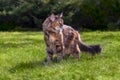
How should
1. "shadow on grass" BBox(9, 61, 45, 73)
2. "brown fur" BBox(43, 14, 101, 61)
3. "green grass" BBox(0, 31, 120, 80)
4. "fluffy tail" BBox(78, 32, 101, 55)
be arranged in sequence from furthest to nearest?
"fluffy tail" BBox(78, 32, 101, 55), "brown fur" BBox(43, 14, 101, 61), "shadow on grass" BBox(9, 61, 45, 73), "green grass" BBox(0, 31, 120, 80)

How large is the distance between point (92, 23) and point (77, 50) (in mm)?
13958

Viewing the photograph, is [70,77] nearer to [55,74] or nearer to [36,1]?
[55,74]

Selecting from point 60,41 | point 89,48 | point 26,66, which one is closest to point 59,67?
point 60,41

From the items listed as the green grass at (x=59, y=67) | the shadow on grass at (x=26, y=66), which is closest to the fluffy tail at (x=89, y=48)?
the green grass at (x=59, y=67)

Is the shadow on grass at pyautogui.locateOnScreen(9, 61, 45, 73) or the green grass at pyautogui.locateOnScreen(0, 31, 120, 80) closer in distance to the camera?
the green grass at pyautogui.locateOnScreen(0, 31, 120, 80)

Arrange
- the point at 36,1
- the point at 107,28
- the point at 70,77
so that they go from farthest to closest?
the point at 36,1, the point at 107,28, the point at 70,77

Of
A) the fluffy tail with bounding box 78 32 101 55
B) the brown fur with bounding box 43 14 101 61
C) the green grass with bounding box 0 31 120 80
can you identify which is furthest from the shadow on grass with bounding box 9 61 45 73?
the fluffy tail with bounding box 78 32 101 55

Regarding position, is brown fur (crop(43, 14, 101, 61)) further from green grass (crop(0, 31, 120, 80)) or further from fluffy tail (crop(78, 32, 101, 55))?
green grass (crop(0, 31, 120, 80))

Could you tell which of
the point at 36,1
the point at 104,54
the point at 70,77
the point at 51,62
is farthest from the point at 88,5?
the point at 70,77

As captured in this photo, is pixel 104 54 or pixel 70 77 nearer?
pixel 70 77

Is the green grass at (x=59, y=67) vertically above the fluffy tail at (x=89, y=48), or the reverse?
the fluffy tail at (x=89, y=48)

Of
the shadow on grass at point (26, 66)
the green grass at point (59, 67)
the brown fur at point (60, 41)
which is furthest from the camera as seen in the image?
the brown fur at point (60, 41)

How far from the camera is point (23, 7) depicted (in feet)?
84.9

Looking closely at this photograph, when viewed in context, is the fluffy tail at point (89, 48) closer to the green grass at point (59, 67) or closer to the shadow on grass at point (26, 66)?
the green grass at point (59, 67)
